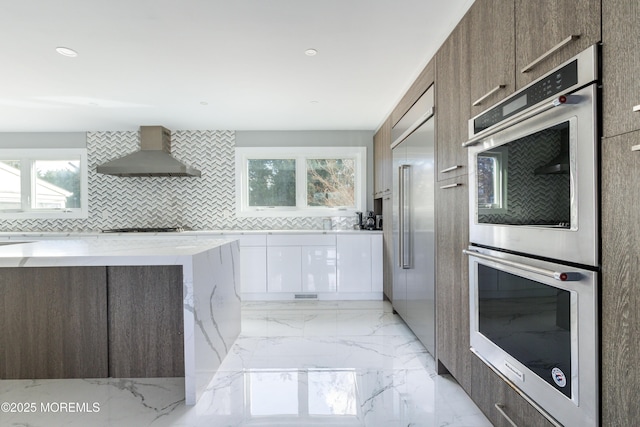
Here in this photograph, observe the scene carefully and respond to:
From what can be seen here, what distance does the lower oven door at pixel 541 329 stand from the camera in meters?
1.00

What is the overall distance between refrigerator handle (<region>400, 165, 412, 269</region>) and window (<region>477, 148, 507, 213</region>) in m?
1.14

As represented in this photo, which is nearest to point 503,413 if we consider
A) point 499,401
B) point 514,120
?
point 499,401

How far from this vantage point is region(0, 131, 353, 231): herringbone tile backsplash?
4547mm

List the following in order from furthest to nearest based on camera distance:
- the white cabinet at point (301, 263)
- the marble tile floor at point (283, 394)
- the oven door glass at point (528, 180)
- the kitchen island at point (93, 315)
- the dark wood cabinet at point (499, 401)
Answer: the white cabinet at point (301, 263) → the kitchen island at point (93, 315) → the marble tile floor at point (283, 394) → the dark wood cabinet at point (499, 401) → the oven door glass at point (528, 180)

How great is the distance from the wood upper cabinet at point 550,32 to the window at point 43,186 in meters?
5.23

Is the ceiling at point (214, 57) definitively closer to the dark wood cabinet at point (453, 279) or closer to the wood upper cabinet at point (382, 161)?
the wood upper cabinet at point (382, 161)


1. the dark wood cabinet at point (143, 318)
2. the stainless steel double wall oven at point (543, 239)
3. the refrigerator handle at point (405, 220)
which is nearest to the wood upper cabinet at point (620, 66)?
the stainless steel double wall oven at point (543, 239)

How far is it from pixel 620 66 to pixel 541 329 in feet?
2.89

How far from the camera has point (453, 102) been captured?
190 cm

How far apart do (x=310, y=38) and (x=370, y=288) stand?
9.38 feet

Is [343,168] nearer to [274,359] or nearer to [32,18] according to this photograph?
[274,359]

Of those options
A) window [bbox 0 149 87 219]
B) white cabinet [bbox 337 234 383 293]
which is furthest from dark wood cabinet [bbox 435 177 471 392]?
window [bbox 0 149 87 219]

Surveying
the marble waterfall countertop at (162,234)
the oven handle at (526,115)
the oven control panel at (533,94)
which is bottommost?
the marble waterfall countertop at (162,234)

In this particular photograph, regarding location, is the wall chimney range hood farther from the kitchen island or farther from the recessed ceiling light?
the kitchen island
